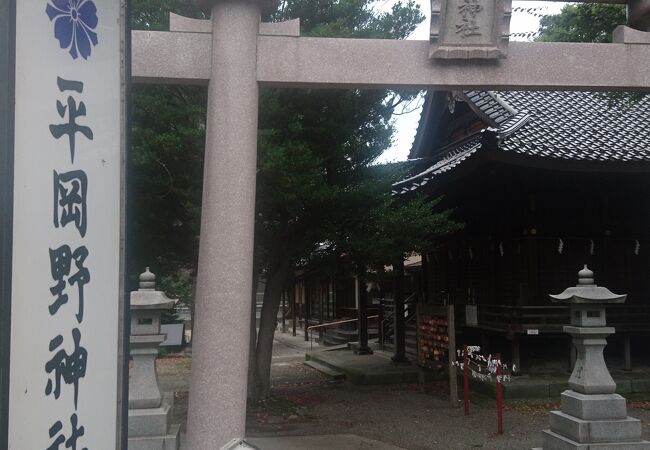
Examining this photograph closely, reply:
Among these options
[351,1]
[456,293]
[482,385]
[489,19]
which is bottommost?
[482,385]

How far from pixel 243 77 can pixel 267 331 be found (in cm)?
641

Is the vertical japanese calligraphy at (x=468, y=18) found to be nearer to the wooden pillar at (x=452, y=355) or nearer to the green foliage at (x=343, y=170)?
the green foliage at (x=343, y=170)

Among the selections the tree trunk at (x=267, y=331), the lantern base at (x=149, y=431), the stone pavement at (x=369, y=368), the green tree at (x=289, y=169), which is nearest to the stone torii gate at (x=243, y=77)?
the lantern base at (x=149, y=431)

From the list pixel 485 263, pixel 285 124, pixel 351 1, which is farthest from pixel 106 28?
pixel 485 263

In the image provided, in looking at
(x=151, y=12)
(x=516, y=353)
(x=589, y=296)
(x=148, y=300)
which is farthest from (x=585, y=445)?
(x=151, y=12)

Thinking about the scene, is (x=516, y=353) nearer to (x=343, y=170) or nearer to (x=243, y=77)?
(x=343, y=170)

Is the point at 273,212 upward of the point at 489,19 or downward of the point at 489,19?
downward

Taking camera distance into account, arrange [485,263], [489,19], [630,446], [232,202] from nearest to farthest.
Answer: [232,202] < [489,19] < [630,446] < [485,263]

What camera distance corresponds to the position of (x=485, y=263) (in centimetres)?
1334

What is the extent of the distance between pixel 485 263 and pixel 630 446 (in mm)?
6659

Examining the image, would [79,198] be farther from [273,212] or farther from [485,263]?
[485,263]

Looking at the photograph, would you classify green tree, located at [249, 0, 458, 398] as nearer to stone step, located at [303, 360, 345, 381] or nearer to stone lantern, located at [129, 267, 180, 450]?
stone lantern, located at [129, 267, 180, 450]

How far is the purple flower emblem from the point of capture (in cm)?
222

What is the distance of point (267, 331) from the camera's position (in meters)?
11.3
